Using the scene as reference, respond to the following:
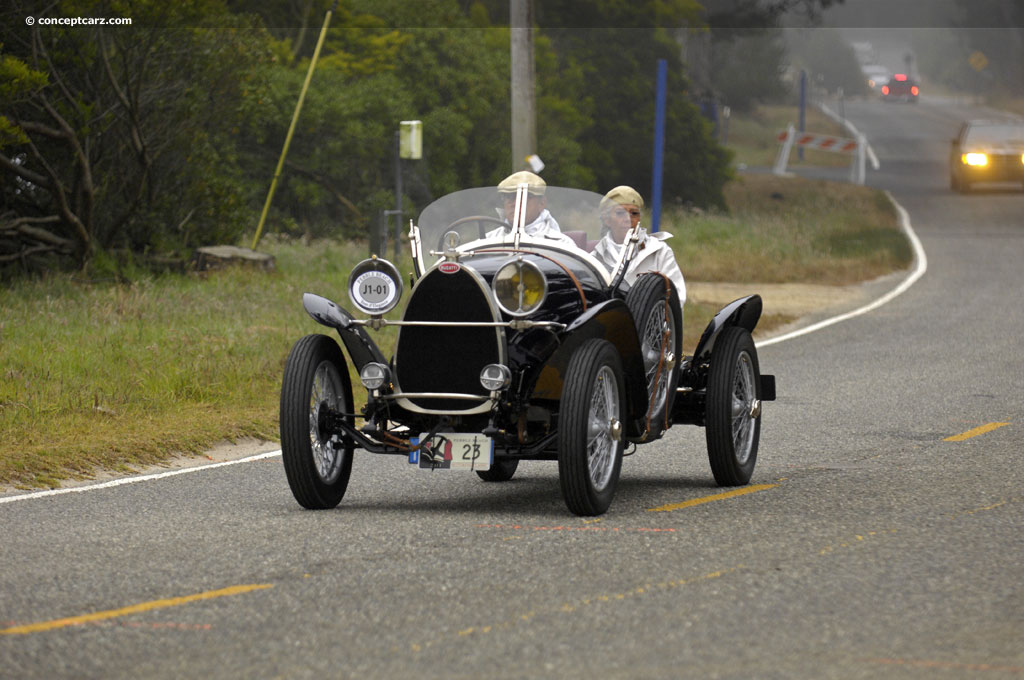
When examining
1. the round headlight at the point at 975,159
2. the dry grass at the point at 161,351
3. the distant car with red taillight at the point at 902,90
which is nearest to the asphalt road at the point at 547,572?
the dry grass at the point at 161,351

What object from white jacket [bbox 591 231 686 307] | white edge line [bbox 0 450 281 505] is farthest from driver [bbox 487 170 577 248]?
white edge line [bbox 0 450 281 505]

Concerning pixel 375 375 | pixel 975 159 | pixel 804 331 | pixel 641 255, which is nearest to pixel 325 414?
pixel 375 375

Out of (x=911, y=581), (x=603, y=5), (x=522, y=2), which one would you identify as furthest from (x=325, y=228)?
(x=911, y=581)

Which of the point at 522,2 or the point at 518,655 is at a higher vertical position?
the point at 522,2

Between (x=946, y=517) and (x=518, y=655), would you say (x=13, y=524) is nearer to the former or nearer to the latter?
(x=518, y=655)

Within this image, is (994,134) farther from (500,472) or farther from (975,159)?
(500,472)

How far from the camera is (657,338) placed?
8.58m

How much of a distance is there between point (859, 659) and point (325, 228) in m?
24.9

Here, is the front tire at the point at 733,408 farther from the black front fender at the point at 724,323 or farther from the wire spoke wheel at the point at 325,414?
the wire spoke wheel at the point at 325,414

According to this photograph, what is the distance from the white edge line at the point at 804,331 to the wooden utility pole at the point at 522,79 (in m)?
4.95

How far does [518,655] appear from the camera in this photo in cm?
524

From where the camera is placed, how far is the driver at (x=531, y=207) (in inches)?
338

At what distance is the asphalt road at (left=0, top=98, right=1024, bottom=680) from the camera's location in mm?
5238

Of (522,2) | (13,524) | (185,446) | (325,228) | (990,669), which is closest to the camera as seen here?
(990,669)
